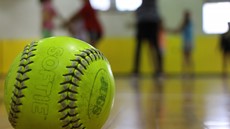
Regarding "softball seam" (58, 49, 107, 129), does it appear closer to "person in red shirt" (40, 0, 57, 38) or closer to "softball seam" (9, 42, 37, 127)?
"softball seam" (9, 42, 37, 127)

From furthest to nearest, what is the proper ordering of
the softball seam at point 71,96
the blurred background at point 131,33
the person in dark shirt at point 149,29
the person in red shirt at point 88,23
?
1. the blurred background at point 131,33
2. the person in dark shirt at point 149,29
3. the person in red shirt at point 88,23
4. the softball seam at point 71,96

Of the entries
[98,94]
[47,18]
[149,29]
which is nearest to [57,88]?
[98,94]

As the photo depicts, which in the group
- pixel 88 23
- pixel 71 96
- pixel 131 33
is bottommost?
pixel 71 96

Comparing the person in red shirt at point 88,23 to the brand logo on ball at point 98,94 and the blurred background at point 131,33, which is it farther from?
the brand logo on ball at point 98,94

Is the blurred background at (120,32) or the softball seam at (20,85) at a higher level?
the blurred background at (120,32)

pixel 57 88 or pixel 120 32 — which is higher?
pixel 120 32

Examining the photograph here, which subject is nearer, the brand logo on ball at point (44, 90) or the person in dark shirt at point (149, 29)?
the brand logo on ball at point (44, 90)

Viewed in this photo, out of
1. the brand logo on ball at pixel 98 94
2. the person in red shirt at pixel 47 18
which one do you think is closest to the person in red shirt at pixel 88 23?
the person in red shirt at pixel 47 18

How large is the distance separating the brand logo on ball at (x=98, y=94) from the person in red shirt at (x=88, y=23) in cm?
487

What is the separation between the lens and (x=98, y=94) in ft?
4.98

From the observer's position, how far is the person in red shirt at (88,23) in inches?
254

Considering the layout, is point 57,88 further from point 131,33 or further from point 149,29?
point 131,33

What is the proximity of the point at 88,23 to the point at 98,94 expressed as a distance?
16.5 feet

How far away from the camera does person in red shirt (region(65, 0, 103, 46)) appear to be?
6.46 m
